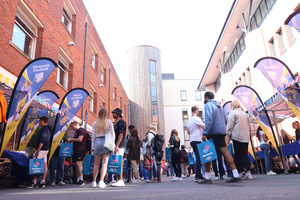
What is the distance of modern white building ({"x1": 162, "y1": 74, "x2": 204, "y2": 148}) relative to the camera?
144ft

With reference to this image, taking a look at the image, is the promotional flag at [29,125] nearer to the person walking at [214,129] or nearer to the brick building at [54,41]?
the brick building at [54,41]

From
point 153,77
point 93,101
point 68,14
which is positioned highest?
point 153,77

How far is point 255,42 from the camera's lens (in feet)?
59.6

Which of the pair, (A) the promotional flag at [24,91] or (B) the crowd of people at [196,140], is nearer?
(B) the crowd of people at [196,140]

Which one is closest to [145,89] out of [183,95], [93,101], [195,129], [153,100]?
[153,100]

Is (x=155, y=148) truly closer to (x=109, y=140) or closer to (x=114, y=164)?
(x=114, y=164)

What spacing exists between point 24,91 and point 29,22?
611cm

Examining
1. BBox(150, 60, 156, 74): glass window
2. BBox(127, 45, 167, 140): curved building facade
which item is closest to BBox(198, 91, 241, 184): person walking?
BBox(127, 45, 167, 140): curved building facade

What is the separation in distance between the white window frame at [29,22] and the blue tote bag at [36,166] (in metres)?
5.11

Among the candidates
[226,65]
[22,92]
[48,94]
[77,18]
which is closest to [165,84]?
[226,65]

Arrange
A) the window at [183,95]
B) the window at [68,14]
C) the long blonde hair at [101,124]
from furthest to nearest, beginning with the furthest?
the window at [183,95], the window at [68,14], the long blonde hair at [101,124]

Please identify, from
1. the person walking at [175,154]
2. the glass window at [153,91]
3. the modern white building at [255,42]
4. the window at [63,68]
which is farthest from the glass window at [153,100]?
the person walking at [175,154]

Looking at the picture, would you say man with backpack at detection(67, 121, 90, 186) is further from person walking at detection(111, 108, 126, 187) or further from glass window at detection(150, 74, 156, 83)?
glass window at detection(150, 74, 156, 83)

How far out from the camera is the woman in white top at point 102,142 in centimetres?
580
